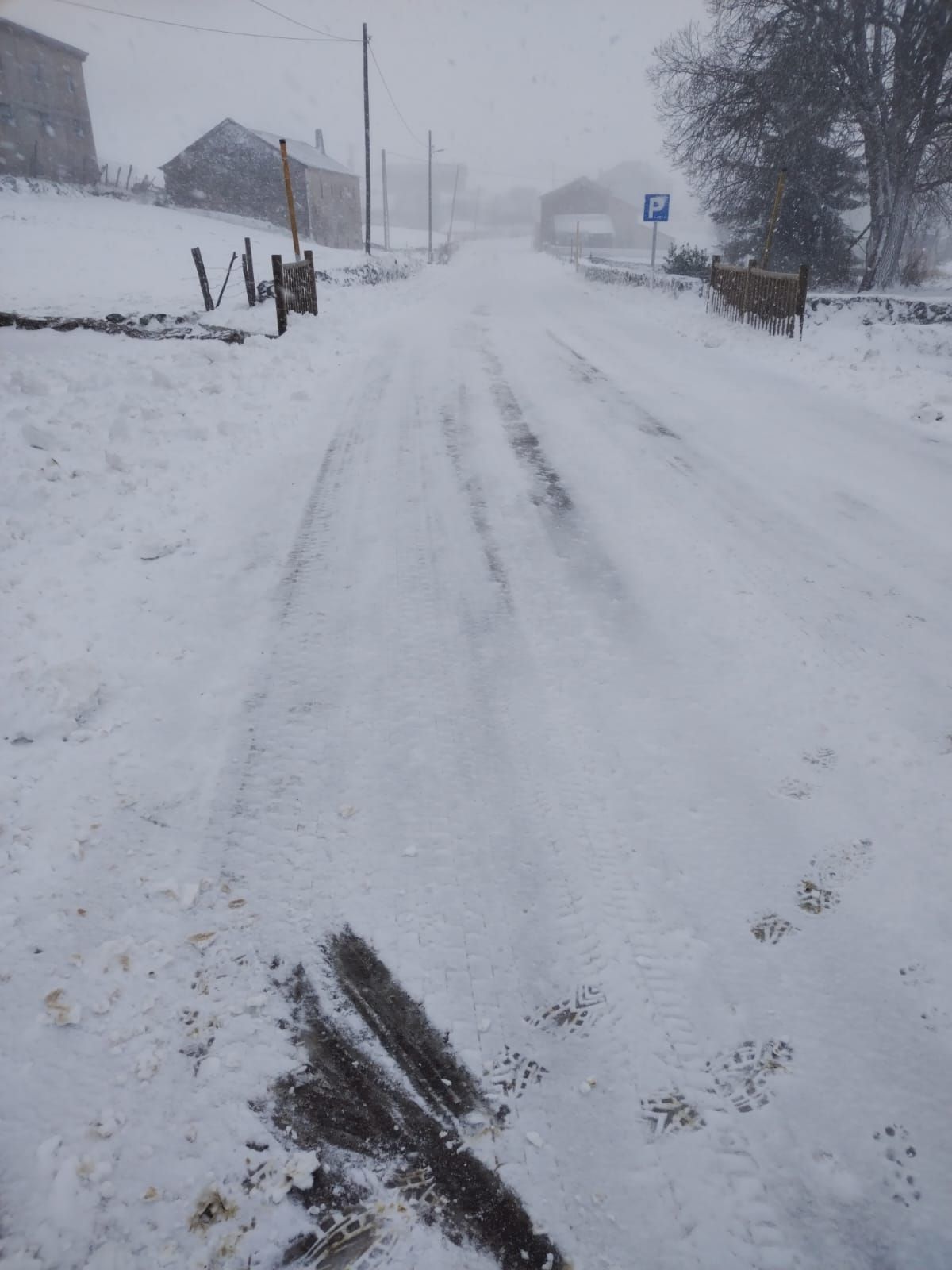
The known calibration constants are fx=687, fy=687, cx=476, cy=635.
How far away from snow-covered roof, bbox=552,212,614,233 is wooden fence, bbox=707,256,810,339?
57262mm

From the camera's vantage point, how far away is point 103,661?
3.34 metres

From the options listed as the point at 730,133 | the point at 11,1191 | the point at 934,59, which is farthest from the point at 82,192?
the point at 11,1191

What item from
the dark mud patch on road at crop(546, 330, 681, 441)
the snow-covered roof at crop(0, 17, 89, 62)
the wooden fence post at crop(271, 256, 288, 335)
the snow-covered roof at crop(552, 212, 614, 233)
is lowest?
the dark mud patch on road at crop(546, 330, 681, 441)

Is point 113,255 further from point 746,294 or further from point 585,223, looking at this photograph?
point 585,223

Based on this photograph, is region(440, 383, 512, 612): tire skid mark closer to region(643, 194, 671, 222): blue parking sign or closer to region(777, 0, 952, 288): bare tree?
region(777, 0, 952, 288): bare tree

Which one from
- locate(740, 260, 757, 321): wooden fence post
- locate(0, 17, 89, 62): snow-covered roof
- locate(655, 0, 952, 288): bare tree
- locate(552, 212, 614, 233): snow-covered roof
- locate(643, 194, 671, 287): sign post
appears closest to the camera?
locate(740, 260, 757, 321): wooden fence post

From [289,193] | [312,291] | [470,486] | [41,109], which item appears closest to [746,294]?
[312,291]

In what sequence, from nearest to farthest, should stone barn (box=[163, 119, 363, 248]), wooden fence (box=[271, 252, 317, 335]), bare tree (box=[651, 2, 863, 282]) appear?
wooden fence (box=[271, 252, 317, 335]) < bare tree (box=[651, 2, 863, 282]) < stone barn (box=[163, 119, 363, 248])

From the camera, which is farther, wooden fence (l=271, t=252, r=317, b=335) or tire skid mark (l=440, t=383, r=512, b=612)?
wooden fence (l=271, t=252, r=317, b=335)

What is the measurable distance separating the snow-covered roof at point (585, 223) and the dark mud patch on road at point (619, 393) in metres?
64.4

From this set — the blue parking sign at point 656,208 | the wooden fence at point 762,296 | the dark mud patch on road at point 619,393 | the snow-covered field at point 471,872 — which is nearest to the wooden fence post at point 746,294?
the wooden fence at point 762,296

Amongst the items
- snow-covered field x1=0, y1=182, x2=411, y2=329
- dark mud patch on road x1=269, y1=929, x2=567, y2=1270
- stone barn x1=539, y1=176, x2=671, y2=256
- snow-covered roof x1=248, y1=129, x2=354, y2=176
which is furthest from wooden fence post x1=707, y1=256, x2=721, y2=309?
stone barn x1=539, y1=176, x2=671, y2=256

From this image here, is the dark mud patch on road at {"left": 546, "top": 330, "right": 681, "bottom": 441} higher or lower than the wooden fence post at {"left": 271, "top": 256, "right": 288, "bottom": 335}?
lower

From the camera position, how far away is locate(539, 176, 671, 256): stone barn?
6625 centimetres
